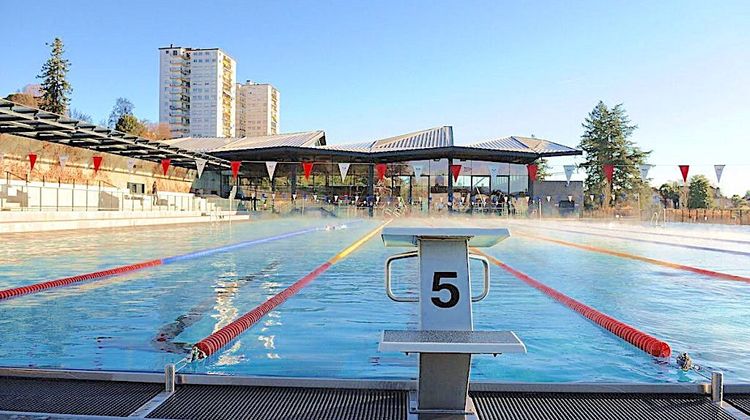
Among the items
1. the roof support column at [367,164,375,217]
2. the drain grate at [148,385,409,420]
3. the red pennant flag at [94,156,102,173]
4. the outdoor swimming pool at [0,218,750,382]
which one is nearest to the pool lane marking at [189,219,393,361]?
the outdoor swimming pool at [0,218,750,382]

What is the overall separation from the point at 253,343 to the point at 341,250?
7.88m

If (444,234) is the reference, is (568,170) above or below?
above

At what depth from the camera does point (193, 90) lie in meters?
104

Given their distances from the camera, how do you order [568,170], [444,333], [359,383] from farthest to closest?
[568,170], [359,383], [444,333]

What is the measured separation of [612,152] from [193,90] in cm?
7828

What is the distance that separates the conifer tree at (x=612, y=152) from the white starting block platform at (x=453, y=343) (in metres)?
44.4

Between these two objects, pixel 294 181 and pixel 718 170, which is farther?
pixel 294 181

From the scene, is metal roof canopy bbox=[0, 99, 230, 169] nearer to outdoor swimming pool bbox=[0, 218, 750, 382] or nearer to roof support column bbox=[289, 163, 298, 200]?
outdoor swimming pool bbox=[0, 218, 750, 382]

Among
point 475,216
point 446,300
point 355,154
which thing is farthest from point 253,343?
point 355,154

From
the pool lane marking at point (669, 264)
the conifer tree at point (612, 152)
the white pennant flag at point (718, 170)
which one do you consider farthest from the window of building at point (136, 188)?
the conifer tree at point (612, 152)

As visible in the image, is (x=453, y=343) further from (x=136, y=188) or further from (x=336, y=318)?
(x=136, y=188)

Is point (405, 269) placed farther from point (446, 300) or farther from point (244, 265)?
point (446, 300)

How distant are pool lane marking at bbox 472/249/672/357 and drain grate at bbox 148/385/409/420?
6.33ft

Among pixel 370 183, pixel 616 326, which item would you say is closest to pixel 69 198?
pixel 616 326
